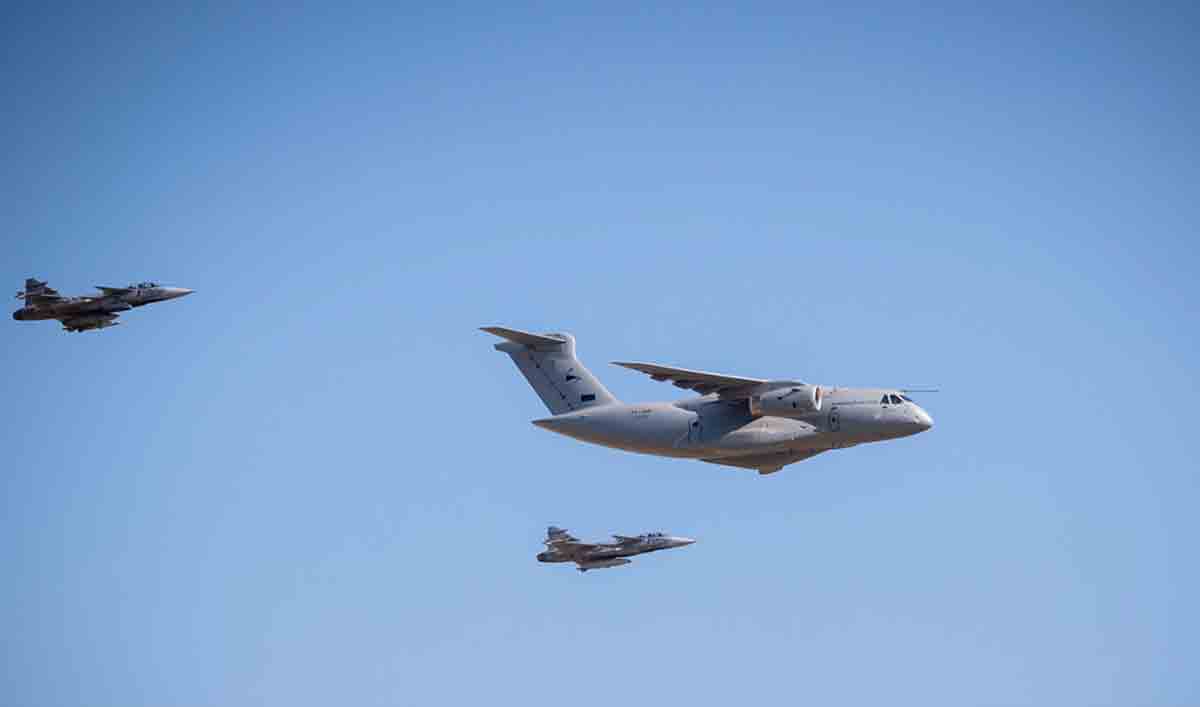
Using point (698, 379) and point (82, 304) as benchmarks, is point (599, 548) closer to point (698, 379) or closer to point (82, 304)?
point (698, 379)

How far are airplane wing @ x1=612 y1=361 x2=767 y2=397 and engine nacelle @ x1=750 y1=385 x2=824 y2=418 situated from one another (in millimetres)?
414

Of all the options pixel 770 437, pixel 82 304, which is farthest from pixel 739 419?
pixel 82 304

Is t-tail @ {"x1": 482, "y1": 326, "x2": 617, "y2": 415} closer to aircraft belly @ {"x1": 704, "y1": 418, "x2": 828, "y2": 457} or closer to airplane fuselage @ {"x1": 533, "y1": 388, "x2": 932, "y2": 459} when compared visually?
airplane fuselage @ {"x1": 533, "y1": 388, "x2": 932, "y2": 459}

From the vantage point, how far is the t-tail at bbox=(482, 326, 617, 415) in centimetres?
3891

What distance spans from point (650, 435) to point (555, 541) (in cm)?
669

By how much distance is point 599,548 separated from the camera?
42438 mm

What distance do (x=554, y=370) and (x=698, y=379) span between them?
405 cm

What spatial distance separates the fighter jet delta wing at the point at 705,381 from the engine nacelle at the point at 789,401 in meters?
0.22

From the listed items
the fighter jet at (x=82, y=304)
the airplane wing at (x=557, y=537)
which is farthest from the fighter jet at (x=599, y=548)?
the fighter jet at (x=82, y=304)

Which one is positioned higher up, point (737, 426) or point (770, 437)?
point (737, 426)

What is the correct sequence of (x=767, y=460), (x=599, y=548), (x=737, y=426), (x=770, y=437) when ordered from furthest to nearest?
1. (x=599, y=548)
2. (x=767, y=460)
3. (x=737, y=426)
4. (x=770, y=437)

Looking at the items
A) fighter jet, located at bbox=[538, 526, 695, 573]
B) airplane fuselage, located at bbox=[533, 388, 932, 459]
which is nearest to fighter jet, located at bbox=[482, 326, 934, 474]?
airplane fuselage, located at bbox=[533, 388, 932, 459]

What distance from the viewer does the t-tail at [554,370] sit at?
128 ft

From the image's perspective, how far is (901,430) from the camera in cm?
3581
